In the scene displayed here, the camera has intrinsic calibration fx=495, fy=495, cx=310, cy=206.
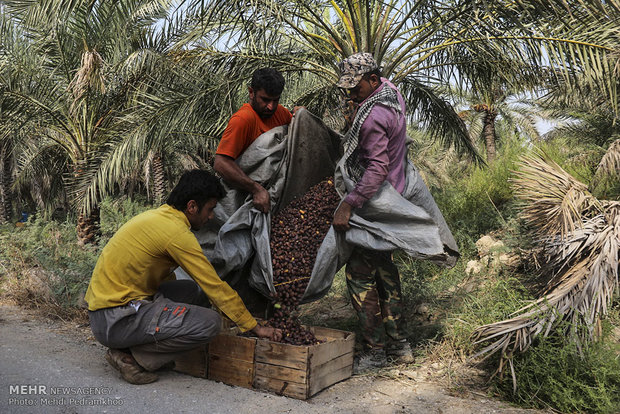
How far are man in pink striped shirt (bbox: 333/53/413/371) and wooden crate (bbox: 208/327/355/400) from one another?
324 millimetres

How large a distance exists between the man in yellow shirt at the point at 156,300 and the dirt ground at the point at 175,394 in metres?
0.20

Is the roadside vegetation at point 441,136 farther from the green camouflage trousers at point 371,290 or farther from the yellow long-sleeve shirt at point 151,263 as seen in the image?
the yellow long-sleeve shirt at point 151,263

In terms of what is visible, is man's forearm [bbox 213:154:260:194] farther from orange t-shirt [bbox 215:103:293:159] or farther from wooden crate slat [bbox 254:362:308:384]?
wooden crate slat [bbox 254:362:308:384]

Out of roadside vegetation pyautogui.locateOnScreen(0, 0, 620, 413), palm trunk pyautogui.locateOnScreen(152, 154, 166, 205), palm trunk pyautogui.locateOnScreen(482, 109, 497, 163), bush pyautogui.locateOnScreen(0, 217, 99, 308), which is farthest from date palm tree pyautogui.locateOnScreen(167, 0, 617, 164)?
palm trunk pyautogui.locateOnScreen(482, 109, 497, 163)

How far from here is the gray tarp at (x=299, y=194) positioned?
3201 mm

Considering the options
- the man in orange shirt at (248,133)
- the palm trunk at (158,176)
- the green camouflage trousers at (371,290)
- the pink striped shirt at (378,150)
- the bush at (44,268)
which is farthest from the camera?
the palm trunk at (158,176)

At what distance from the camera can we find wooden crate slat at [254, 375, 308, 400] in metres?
2.85

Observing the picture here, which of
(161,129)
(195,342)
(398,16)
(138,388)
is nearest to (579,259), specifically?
(195,342)

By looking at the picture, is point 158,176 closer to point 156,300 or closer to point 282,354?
point 156,300

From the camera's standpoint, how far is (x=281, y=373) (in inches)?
115

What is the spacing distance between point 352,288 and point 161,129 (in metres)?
4.34

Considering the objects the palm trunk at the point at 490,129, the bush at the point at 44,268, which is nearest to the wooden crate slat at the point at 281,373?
the bush at the point at 44,268

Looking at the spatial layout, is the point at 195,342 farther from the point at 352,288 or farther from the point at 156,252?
the point at 352,288

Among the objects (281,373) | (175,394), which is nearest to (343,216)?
(281,373)
